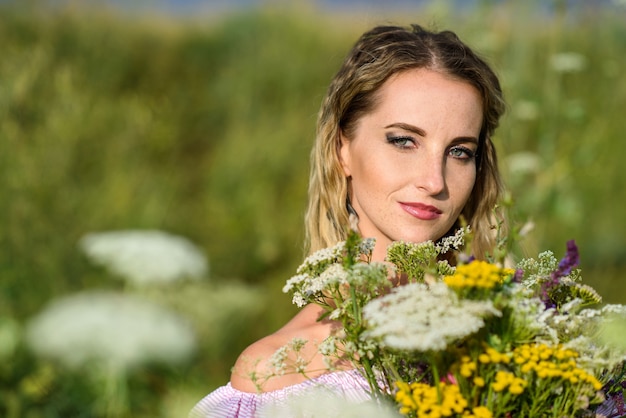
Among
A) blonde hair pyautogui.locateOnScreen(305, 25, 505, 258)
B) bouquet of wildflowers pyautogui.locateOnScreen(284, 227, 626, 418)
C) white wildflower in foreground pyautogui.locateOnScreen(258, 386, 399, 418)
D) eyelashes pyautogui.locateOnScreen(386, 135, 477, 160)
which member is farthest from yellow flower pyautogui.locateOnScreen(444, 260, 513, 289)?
blonde hair pyautogui.locateOnScreen(305, 25, 505, 258)

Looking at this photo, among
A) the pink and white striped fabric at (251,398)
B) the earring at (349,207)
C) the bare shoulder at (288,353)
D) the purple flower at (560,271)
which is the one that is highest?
the earring at (349,207)

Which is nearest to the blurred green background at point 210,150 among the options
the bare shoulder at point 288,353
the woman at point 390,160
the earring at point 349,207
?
the bare shoulder at point 288,353

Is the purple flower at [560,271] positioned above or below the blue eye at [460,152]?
below

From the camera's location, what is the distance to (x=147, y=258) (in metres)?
2.63

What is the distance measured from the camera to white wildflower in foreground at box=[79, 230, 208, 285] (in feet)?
8.44

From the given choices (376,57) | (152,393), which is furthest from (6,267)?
(376,57)

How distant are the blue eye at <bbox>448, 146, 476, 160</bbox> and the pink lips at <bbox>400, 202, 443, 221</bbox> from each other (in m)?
0.17

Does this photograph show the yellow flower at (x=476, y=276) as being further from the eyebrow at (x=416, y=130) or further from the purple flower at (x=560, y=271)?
the eyebrow at (x=416, y=130)

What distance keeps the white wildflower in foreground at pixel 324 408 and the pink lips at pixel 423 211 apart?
857mm

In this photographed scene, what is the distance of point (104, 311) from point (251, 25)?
7.19m

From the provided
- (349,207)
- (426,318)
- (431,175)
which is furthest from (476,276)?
(349,207)

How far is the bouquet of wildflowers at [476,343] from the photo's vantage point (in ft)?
4.04

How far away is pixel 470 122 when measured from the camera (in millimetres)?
2311

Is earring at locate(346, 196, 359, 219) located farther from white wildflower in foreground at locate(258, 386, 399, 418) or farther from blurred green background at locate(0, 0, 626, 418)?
white wildflower in foreground at locate(258, 386, 399, 418)
